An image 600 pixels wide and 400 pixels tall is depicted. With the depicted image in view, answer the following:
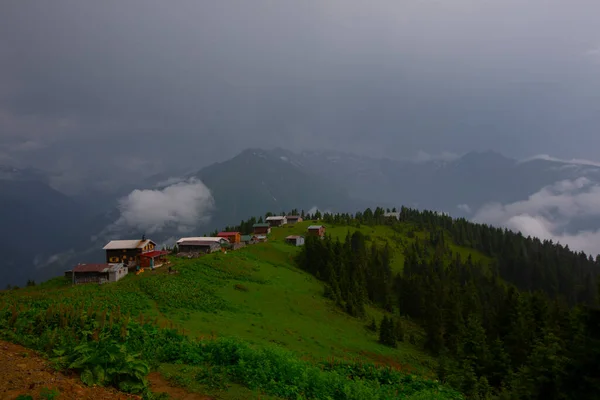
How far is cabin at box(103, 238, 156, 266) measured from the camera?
69.1 m

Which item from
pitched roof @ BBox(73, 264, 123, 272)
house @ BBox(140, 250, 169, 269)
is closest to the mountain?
pitched roof @ BBox(73, 264, 123, 272)

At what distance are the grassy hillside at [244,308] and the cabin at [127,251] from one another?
11614mm

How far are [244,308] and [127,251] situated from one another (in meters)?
36.0

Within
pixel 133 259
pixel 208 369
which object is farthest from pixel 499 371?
pixel 133 259

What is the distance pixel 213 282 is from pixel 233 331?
70.2 feet

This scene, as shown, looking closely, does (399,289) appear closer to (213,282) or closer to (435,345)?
(435,345)

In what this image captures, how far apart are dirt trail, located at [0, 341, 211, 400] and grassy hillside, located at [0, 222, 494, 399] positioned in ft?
6.85

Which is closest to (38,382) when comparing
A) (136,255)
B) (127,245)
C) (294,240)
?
(136,255)

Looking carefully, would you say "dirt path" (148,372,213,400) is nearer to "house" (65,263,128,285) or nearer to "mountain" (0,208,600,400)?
"mountain" (0,208,600,400)

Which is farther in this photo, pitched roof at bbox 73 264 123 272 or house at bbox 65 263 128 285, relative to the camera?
pitched roof at bbox 73 264 123 272

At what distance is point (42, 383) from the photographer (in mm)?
11562

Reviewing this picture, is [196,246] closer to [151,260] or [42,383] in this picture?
[151,260]

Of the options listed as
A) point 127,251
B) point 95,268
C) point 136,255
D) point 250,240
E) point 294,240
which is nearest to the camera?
point 95,268

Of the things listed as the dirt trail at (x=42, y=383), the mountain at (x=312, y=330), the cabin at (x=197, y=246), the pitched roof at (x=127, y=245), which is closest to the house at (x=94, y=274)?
the mountain at (x=312, y=330)
